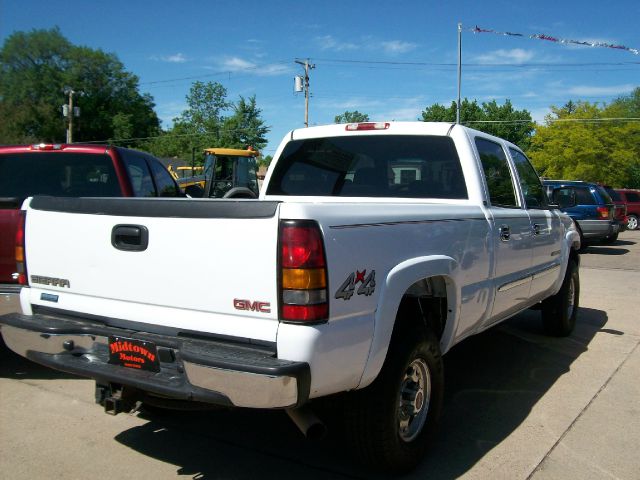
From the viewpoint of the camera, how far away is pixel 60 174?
17.6 ft

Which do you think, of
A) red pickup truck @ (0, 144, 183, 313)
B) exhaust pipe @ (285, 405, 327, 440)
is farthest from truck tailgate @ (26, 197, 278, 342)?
red pickup truck @ (0, 144, 183, 313)

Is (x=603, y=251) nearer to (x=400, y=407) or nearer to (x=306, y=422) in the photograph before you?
(x=400, y=407)

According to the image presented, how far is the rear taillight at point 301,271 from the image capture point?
248 centimetres

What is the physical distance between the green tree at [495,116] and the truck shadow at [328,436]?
2473 inches

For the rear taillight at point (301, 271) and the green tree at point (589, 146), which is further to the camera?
the green tree at point (589, 146)

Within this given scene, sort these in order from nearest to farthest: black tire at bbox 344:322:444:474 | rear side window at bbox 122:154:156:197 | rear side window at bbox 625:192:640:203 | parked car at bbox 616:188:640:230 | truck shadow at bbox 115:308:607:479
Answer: black tire at bbox 344:322:444:474
truck shadow at bbox 115:308:607:479
rear side window at bbox 122:154:156:197
parked car at bbox 616:188:640:230
rear side window at bbox 625:192:640:203

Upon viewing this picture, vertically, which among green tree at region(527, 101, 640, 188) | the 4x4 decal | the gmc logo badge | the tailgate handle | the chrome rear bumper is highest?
green tree at region(527, 101, 640, 188)

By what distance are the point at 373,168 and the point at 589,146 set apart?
126 feet

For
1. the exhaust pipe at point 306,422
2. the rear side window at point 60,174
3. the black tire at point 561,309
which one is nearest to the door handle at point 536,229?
the black tire at point 561,309

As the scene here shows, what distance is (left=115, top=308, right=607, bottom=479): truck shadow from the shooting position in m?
3.38

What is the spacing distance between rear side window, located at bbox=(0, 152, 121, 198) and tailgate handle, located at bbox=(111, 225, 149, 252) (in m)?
2.45

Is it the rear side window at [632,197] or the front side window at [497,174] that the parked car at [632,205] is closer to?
the rear side window at [632,197]

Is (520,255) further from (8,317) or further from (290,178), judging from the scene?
(8,317)

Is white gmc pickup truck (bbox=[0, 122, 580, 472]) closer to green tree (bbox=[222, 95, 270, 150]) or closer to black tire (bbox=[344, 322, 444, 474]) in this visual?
black tire (bbox=[344, 322, 444, 474])
